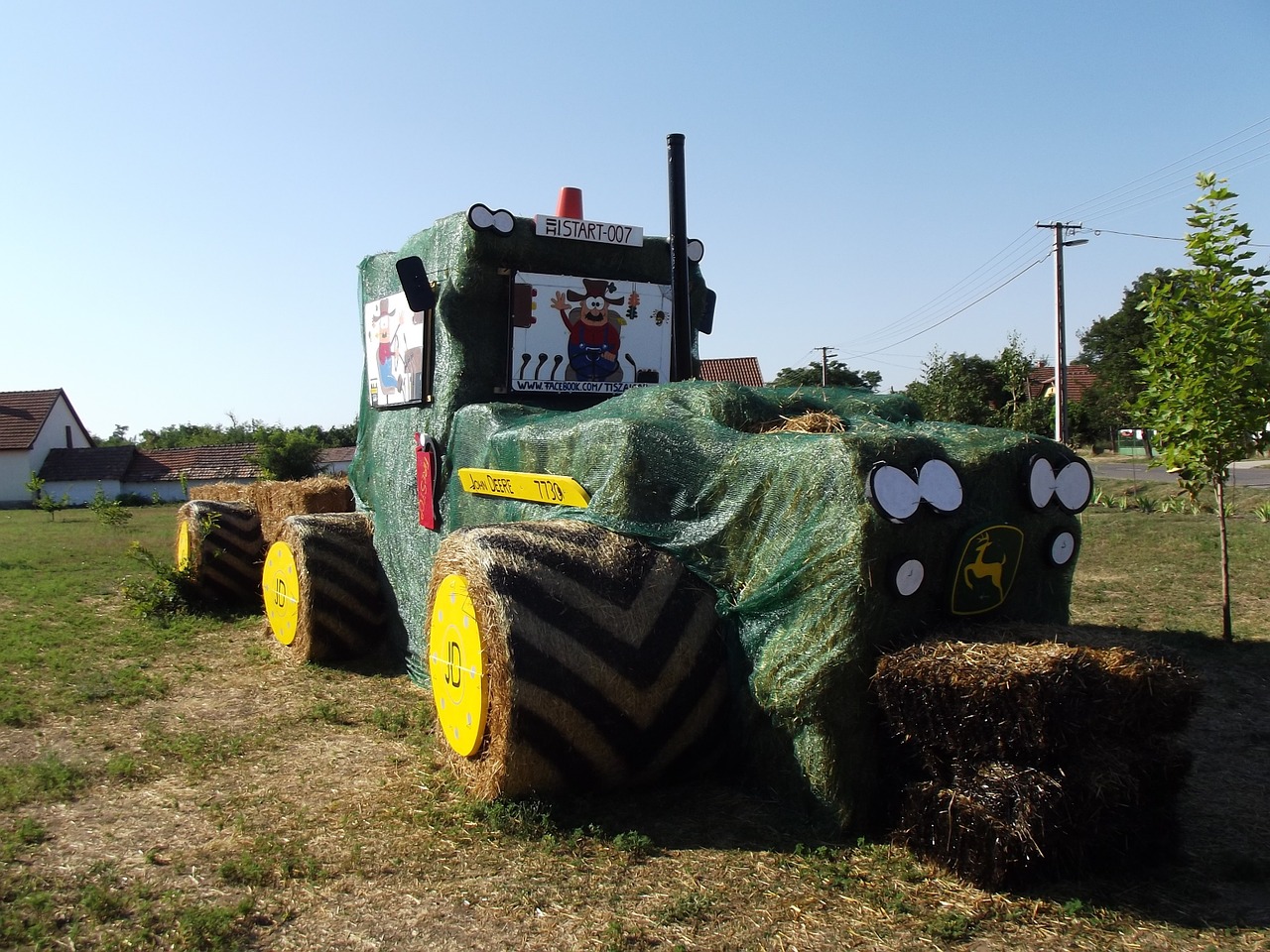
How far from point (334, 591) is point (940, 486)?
15.9 feet

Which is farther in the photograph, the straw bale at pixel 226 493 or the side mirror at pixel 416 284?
the straw bale at pixel 226 493

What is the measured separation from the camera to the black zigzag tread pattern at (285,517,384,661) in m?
7.20

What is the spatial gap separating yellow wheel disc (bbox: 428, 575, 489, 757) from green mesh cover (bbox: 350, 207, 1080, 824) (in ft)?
2.48

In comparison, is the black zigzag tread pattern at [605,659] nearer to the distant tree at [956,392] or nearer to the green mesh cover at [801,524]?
the green mesh cover at [801,524]

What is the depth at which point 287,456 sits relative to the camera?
20.3 meters

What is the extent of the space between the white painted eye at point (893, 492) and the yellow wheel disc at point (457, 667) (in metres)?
1.75

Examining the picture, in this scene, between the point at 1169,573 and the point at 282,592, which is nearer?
the point at 282,592

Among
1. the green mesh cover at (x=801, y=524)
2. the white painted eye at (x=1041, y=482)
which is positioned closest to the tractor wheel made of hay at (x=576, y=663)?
the green mesh cover at (x=801, y=524)

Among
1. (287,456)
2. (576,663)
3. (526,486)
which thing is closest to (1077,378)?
(287,456)

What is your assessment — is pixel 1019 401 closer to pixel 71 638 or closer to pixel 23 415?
pixel 71 638

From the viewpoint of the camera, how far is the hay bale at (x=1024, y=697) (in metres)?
3.32

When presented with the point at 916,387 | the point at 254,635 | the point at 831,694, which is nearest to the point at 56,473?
the point at 916,387

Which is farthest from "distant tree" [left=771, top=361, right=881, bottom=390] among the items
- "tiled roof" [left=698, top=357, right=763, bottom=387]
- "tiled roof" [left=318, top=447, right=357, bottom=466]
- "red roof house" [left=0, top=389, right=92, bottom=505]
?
"red roof house" [left=0, top=389, right=92, bottom=505]

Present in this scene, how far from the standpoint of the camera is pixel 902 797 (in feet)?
12.5
